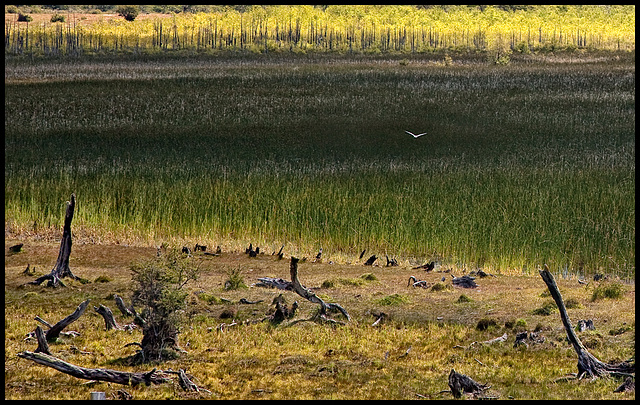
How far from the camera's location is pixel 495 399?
7391 mm

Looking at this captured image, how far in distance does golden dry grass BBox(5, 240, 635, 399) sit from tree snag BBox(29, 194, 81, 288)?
0.55 feet

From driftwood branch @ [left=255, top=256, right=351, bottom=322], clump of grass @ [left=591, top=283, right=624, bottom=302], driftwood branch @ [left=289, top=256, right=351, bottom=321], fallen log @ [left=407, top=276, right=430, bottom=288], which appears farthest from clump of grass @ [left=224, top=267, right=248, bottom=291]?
clump of grass @ [left=591, top=283, right=624, bottom=302]

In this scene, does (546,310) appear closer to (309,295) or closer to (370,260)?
(309,295)

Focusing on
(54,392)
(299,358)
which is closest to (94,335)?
(54,392)

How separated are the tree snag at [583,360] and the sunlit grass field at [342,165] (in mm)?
5079

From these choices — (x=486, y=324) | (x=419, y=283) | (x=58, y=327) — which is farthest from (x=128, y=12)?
(x=486, y=324)

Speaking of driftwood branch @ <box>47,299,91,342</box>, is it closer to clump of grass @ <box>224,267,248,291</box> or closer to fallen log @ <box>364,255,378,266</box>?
clump of grass @ <box>224,267,248,291</box>

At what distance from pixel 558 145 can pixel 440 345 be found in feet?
49.2

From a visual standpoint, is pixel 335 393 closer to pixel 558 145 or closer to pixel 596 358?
pixel 596 358

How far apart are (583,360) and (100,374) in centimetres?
414

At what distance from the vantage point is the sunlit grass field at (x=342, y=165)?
1422 centimetres

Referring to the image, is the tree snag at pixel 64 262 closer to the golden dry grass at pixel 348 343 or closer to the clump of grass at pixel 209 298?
the golden dry grass at pixel 348 343

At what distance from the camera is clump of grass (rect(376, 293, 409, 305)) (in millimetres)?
10531

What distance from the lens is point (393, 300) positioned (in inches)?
417
